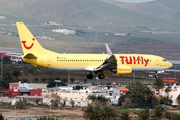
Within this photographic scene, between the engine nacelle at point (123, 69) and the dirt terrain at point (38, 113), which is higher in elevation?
the engine nacelle at point (123, 69)

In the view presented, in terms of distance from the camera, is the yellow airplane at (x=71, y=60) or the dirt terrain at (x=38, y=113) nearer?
the yellow airplane at (x=71, y=60)

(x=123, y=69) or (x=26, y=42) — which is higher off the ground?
(x=26, y=42)

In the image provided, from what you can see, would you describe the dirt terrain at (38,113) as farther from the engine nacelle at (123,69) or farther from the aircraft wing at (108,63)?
the engine nacelle at (123,69)

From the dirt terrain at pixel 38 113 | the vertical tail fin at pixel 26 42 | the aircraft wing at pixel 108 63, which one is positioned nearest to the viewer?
the aircraft wing at pixel 108 63

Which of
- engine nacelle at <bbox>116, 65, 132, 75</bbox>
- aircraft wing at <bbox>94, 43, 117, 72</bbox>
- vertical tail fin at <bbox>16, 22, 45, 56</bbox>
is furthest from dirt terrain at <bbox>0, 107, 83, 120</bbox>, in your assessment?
vertical tail fin at <bbox>16, 22, 45, 56</bbox>

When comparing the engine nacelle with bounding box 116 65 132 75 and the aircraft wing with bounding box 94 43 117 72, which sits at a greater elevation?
the aircraft wing with bounding box 94 43 117 72

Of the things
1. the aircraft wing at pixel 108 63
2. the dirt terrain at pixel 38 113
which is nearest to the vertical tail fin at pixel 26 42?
the aircraft wing at pixel 108 63

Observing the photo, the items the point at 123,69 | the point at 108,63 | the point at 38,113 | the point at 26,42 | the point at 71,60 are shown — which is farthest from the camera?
the point at 38,113

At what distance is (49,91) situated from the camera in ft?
381

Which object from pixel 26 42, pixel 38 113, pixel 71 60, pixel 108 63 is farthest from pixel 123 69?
pixel 38 113

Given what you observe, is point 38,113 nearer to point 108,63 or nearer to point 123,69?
point 108,63

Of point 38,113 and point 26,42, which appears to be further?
point 38,113

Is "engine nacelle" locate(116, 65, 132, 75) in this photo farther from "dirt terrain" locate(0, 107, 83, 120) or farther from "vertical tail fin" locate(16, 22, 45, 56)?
"dirt terrain" locate(0, 107, 83, 120)

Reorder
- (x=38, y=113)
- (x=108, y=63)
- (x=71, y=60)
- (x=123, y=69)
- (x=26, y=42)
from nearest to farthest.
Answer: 1. (x=71, y=60)
2. (x=26, y=42)
3. (x=108, y=63)
4. (x=123, y=69)
5. (x=38, y=113)
